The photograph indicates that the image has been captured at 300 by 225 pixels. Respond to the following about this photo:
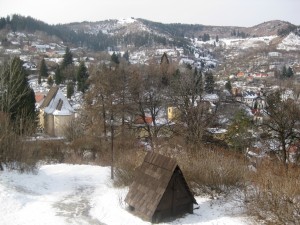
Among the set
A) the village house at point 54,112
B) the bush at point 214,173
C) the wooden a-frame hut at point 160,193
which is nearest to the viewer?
the wooden a-frame hut at point 160,193

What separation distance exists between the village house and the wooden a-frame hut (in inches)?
1286

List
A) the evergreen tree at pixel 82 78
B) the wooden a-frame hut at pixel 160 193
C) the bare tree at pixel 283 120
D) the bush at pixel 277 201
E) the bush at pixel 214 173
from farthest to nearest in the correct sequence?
the evergreen tree at pixel 82 78 < the bare tree at pixel 283 120 < the bush at pixel 214 173 < the wooden a-frame hut at pixel 160 193 < the bush at pixel 277 201

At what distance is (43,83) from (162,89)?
5366 cm

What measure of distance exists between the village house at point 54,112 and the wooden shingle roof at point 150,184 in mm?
32524

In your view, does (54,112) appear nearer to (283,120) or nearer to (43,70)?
(283,120)

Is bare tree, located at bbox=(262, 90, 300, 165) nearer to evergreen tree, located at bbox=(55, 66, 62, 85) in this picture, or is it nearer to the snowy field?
the snowy field

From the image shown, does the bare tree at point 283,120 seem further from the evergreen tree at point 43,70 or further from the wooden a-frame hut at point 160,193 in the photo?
the evergreen tree at point 43,70

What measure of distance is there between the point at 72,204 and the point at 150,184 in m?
3.29

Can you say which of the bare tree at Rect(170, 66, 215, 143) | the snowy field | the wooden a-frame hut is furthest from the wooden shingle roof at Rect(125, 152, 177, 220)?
the bare tree at Rect(170, 66, 215, 143)

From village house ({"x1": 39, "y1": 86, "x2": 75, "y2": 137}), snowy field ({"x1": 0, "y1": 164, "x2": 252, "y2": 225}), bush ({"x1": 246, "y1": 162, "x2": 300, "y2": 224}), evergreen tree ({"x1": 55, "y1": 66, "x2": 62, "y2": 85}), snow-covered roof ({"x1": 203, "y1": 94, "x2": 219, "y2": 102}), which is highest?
bush ({"x1": 246, "y1": 162, "x2": 300, "y2": 224})

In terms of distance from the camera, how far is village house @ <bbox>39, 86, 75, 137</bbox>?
45.6 metres

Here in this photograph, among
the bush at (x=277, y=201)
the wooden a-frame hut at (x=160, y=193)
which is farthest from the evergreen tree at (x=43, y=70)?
the bush at (x=277, y=201)

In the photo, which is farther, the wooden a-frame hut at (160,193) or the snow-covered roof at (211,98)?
the snow-covered roof at (211,98)

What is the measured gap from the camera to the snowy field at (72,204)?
12.0 meters
